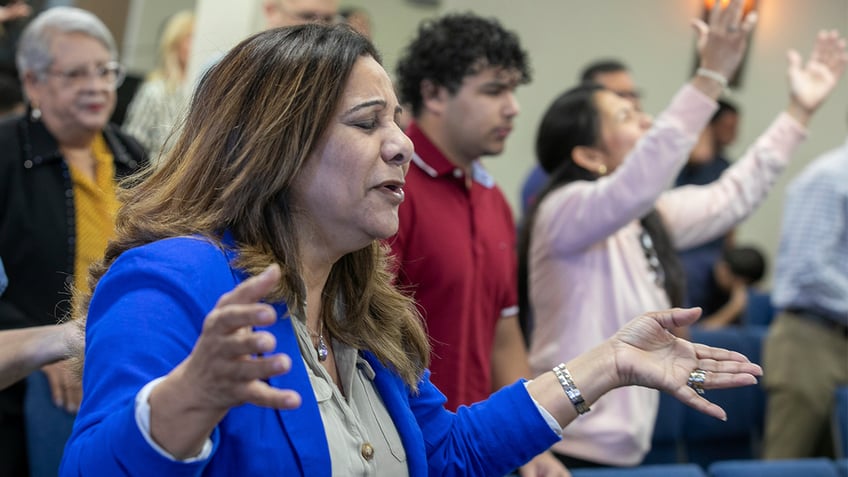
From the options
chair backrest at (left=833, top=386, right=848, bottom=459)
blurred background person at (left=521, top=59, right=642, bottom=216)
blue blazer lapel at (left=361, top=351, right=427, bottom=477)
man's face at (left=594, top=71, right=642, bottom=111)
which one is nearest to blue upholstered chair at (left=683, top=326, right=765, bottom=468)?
chair backrest at (left=833, top=386, right=848, bottom=459)

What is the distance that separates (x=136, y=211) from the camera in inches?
54.8

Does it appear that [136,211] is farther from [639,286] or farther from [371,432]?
[639,286]

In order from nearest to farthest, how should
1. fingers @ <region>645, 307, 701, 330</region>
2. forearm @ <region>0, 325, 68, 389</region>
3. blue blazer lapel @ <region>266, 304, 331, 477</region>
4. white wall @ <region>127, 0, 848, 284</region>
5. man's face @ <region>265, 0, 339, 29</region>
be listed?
blue blazer lapel @ <region>266, 304, 331, 477</region> < fingers @ <region>645, 307, 701, 330</region> < forearm @ <region>0, 325, 68, 389</region> < man's face @ <region>265, 0, 339, 29</region> < white wall @ <region>127, 0, 848, 284</region>

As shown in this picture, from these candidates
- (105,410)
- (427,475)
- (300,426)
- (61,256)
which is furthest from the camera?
(61,256)

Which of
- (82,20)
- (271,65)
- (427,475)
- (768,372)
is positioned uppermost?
(271,65)

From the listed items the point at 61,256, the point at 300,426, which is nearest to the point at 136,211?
the point at 300,426

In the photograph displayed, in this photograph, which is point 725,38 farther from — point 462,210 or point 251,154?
point 251,154

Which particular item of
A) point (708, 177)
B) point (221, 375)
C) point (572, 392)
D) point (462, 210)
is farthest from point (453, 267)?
point (708, 177)

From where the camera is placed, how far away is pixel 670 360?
1.57 metres

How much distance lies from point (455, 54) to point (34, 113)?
3.62ft

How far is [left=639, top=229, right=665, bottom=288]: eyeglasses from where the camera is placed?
2.79 m

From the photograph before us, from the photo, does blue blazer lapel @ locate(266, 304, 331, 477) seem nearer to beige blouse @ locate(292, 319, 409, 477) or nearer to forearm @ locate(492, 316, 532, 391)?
beige blouse @ locate(292, 319, 409, 477)

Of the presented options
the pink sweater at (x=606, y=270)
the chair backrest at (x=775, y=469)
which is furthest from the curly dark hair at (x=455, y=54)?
the chair backrest at (x=775, y=469)

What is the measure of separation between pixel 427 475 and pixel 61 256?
1.39 m
